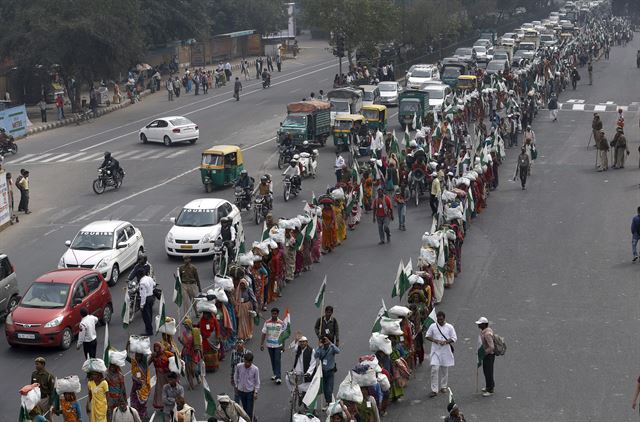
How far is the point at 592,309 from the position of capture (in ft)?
81.3

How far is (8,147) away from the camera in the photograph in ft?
158

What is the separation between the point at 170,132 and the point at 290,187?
13.7 metres

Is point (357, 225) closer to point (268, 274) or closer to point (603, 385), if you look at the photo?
point (268, 274)

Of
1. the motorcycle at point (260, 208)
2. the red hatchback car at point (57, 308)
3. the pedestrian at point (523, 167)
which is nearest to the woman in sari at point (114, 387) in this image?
the red hatchback car at point (57, 308)

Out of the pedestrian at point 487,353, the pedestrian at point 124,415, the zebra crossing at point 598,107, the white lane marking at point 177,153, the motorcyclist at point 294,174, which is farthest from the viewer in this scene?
the zebra crossing at point 598,107

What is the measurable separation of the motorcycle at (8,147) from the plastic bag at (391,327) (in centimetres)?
3143

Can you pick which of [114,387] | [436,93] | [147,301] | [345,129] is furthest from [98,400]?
[436,93]

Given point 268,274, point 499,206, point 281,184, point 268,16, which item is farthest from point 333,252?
point 268,16

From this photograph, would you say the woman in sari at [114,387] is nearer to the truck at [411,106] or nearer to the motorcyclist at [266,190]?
the motorcyclist at [266,190]

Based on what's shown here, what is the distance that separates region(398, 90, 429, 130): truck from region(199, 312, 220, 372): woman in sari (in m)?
31.9

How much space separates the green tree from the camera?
190 ft

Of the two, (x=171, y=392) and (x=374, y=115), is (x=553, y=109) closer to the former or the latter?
(x=374, y=115)

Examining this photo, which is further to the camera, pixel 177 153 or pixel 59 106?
pixel 59 106

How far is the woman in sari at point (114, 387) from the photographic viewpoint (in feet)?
60.3
